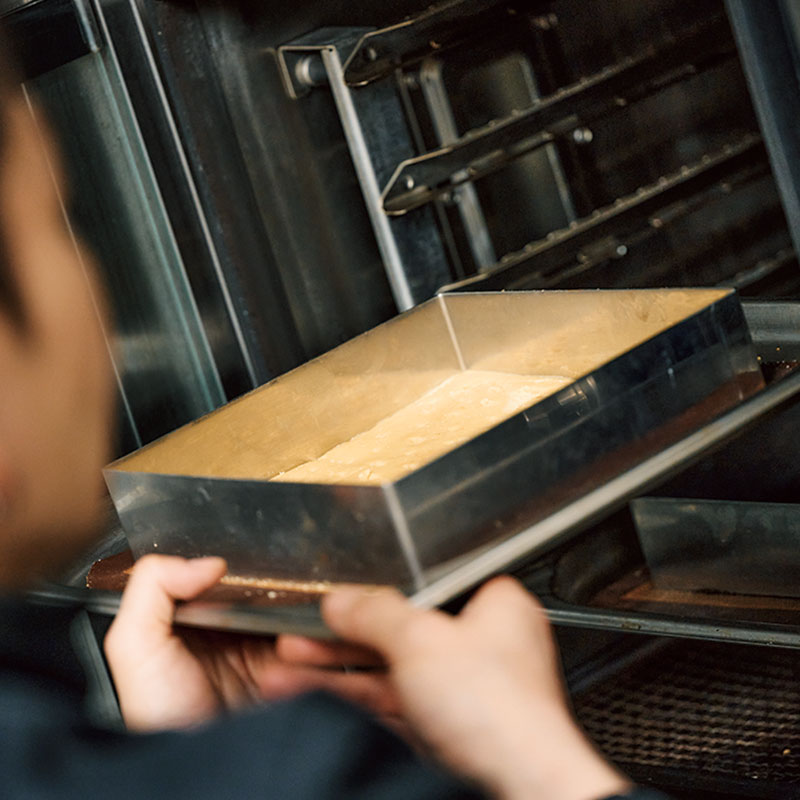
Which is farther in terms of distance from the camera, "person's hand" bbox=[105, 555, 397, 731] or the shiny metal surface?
the shiny metal surface

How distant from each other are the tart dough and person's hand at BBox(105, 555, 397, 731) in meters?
0.20

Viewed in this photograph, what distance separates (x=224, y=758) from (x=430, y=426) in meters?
0.95

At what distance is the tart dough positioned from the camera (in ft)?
4.68

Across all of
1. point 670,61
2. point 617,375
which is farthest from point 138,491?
point 670,61

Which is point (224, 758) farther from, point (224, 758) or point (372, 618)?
point (372, 618)

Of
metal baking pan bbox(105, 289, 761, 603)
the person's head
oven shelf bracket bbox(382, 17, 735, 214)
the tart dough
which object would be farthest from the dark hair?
oven shelf bracket bbox(382, 17, 735, 214)

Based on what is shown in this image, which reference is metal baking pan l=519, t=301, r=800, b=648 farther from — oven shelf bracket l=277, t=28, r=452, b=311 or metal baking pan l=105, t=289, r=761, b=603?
oven shelf bracket l=277, t=28, r=452, b=311

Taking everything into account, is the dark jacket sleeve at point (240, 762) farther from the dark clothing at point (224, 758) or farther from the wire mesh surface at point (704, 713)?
the wire mesh surface at point (704, 713)

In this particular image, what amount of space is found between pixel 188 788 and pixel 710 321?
91cm

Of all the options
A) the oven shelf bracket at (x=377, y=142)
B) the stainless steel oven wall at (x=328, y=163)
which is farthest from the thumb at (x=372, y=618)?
the oven shelf bracket at (x=377, y=142)

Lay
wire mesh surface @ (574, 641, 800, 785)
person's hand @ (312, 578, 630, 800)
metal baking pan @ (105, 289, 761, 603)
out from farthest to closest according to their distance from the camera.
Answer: wire mesh surface @ (574, 641, 800, 785)
metal baking pan @ (105, 289, 761, 603)
person's hand @ (312, 578, 630, 800)

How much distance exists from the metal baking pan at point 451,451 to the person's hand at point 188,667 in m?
0.08

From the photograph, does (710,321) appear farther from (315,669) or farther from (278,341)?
(278,341)

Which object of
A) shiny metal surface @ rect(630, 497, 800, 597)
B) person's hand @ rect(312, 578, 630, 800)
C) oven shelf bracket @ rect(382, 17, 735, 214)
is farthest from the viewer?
oven shelf bracket @ rect(382, 17, 735, 214)
